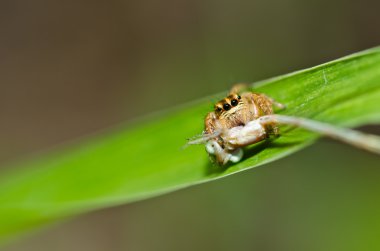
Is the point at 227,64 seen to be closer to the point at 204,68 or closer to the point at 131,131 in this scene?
the point at 204,68

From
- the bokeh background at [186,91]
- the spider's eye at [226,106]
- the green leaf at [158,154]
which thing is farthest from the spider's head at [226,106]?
the bokeh background at [186,91]

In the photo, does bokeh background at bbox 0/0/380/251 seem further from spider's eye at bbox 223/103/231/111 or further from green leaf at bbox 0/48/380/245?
spider's eye at bbox 223/103/231/111

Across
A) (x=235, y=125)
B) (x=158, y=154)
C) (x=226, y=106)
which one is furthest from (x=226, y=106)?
(x=158, y=154)

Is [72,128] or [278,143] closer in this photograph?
[278,143]

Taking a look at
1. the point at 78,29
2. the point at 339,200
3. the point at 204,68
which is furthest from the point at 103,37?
the point at 339,200

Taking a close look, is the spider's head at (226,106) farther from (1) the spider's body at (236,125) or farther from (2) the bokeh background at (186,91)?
(2) the bokeh background at (186,91)

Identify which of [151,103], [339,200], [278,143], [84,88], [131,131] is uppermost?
[84,88]

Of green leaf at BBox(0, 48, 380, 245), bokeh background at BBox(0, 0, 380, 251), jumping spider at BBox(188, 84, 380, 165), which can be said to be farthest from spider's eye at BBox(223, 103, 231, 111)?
bokeh background at BBox(0, 0, 380, 251)
